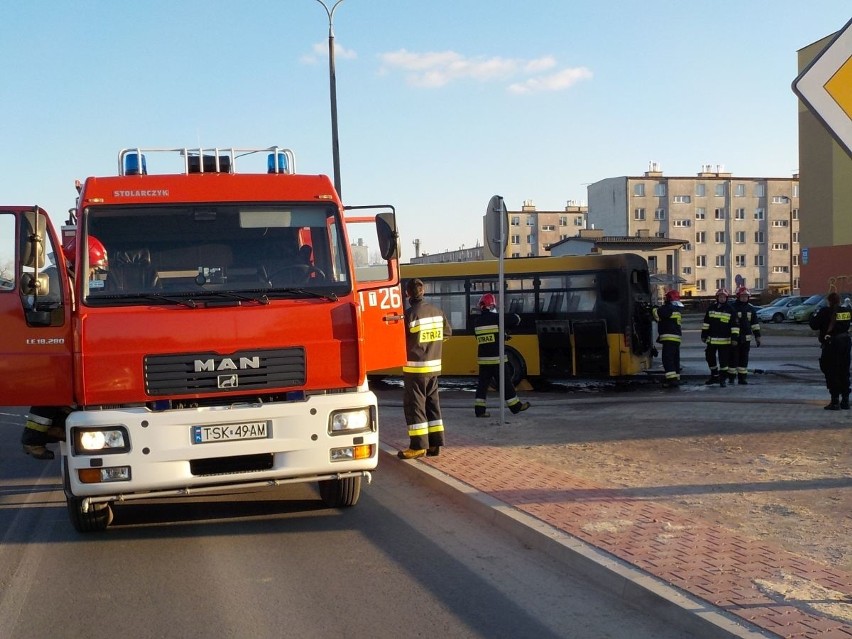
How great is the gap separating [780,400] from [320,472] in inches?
371

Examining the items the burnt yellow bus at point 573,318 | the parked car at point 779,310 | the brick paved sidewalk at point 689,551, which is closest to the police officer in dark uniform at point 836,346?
the burnt yellow bus at point 573,318

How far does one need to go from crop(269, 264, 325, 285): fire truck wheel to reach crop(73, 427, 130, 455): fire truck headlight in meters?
1.67

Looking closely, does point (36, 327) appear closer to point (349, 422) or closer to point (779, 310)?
point (349, 422)

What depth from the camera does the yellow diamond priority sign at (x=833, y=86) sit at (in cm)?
472

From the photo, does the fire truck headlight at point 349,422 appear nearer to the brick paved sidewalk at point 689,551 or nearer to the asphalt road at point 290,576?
the asphalt road at point 290,576

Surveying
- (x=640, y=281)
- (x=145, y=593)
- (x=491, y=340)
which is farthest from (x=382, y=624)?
(x=640, y=281)

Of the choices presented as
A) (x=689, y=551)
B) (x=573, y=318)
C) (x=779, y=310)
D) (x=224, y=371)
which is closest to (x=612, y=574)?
(x=689, y=551)

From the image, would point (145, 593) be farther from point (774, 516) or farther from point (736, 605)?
point (774, 516)

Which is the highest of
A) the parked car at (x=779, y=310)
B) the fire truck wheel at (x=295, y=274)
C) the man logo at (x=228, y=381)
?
the fire truck wheel at (x=295, y=274)

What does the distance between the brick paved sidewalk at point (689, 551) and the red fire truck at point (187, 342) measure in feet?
5.39

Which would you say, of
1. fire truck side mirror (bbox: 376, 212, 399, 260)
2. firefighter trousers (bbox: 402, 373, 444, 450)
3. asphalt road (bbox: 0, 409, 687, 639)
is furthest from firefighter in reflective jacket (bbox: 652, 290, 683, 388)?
fire truck side mirror (bbox: 376, 212, 399, 260)

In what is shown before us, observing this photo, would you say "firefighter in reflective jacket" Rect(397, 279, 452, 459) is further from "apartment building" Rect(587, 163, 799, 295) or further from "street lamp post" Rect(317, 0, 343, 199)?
"apartment building" Rect(587, 163, 799, 295)

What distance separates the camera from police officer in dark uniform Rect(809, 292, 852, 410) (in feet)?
42.1

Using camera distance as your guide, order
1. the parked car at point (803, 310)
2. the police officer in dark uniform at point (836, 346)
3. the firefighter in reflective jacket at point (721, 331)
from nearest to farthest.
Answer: the police officer in dark uniform at point (836, 346) < the firefighter in reflective jacket at point (721, 331) < the parked car at point (803, 310)
